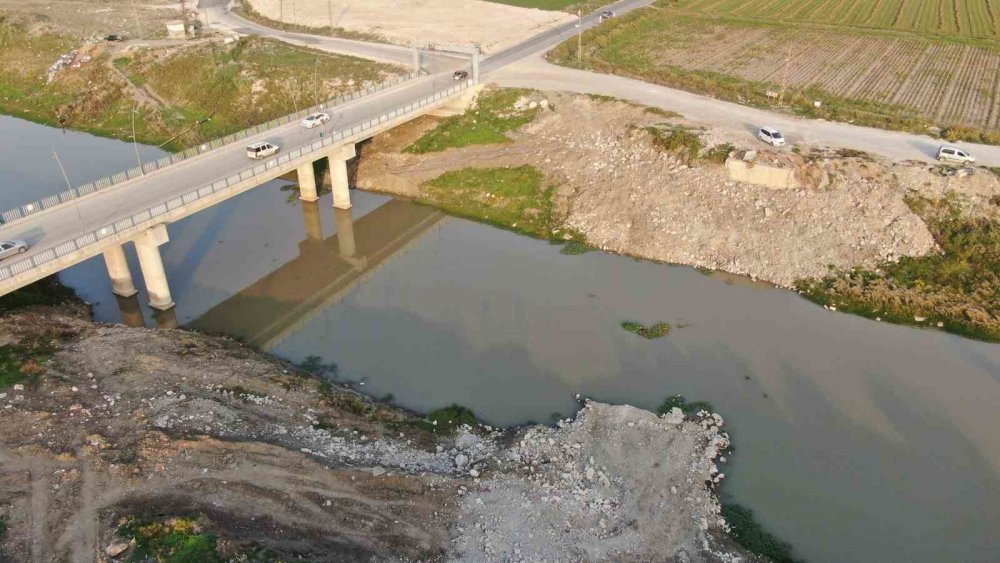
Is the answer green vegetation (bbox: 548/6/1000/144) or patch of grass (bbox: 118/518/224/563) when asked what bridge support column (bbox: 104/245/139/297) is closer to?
patch of grass (bbox: 118/518/224/563)

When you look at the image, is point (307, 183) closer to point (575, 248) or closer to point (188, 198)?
point (188, 198)

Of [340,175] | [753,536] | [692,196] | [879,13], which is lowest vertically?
[753,536]

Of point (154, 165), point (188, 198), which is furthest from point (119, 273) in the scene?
point (154, 165)

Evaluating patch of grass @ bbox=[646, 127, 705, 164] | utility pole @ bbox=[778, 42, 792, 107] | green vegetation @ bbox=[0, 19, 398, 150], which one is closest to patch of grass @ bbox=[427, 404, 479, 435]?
patch of grass @ bbox=[646, 127, 705, 164]

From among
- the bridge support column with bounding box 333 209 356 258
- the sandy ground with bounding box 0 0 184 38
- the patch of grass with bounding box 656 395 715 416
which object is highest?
the sandy ground with bounding box 0 0 184 38

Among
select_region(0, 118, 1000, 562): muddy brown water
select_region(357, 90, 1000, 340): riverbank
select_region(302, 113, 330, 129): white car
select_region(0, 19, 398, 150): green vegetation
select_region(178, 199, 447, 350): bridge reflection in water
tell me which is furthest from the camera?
select_region(0, 19, 398, 150): green vegetation

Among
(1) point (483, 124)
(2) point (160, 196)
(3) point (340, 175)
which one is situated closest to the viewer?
(2) point (160, 196)

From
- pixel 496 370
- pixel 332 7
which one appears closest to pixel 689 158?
pixel 496 370
